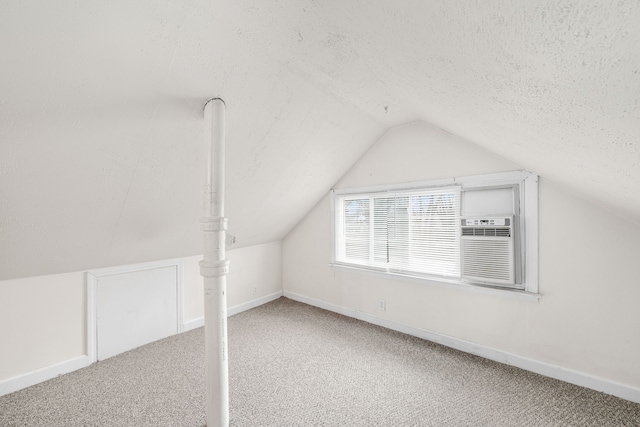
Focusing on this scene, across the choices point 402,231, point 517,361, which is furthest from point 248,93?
point 517,361

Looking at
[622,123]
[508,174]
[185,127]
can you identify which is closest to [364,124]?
[508,174]

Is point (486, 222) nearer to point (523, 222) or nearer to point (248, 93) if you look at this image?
point (523, 222)

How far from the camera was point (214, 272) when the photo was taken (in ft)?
5.38

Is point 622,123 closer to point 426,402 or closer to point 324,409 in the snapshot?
point 426,402

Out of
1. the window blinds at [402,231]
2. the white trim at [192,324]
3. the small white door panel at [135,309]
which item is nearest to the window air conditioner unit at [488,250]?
the window blinds at [402,231]

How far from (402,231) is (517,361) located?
1.50m

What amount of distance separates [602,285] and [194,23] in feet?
10.3

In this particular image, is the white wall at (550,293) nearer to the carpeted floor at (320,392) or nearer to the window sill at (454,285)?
the window sill at (454,285)

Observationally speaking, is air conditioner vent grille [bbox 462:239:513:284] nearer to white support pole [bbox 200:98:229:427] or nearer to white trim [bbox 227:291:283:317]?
white support pole [bbox 200:98:229:427]

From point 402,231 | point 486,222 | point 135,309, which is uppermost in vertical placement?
point 486,222

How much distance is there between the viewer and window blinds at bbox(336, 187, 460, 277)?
2.75 m

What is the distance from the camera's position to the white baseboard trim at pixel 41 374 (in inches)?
81.1

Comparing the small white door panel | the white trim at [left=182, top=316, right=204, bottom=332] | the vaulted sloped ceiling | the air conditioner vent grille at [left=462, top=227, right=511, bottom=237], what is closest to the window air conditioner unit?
the air conditioner vent grille at [left=462, top=227, right=511, bottom=237]

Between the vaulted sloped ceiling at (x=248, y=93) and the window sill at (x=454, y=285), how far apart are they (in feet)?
2.91
